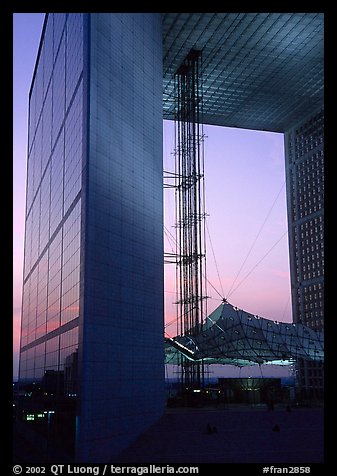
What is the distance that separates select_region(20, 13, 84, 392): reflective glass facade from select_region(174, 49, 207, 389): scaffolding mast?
17.1 m

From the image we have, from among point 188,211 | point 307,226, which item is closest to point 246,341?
point 188,211

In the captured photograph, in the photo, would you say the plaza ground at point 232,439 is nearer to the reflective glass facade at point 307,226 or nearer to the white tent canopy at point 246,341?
the white tent canopy at point 246,341

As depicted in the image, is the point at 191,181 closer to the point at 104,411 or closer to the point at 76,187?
the point at 76,187

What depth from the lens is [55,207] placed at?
184 ft

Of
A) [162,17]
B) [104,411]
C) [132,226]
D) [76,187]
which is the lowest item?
[104,411]

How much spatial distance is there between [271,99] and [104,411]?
59.9m

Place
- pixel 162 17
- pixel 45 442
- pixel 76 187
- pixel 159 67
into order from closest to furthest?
1. pixel 76 187
2. pixel 45 442
3. pixel 159 67
4. pixel 162 17

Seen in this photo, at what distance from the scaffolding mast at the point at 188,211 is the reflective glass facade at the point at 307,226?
31175 millimetres

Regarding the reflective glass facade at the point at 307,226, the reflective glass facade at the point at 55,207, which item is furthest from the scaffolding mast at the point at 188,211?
the reflective glass facade at the point at 307,226

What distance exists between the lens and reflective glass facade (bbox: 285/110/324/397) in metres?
96.4

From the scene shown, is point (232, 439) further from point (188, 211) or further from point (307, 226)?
point (307, 226)

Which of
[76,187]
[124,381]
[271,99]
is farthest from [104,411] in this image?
[271,99]

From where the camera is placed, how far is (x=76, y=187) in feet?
139

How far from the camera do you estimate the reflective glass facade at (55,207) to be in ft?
139
